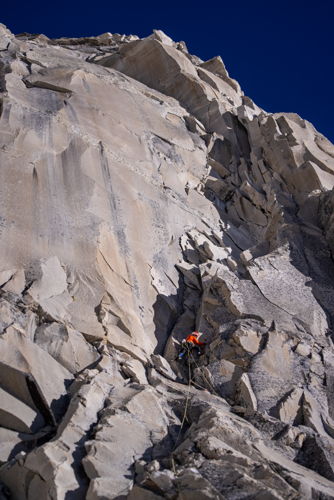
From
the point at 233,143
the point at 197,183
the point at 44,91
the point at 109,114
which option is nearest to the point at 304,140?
the point at 233,143

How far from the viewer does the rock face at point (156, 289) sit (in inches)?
360

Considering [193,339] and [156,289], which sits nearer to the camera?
[193,339]

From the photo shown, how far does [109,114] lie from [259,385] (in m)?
11.2

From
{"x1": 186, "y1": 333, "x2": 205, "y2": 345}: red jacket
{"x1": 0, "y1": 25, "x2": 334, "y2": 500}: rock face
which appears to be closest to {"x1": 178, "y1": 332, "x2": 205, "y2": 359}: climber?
{"x1": 186, "y1": 333, "x2": 205, "y2": 345}: red jacket

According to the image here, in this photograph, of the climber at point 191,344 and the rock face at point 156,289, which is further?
the climber at point 191,344

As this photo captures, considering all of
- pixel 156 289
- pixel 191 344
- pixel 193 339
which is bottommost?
pixel 191 344

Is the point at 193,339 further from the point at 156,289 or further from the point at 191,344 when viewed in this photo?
the point at 156,289

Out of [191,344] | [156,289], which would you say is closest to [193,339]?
[191,344]

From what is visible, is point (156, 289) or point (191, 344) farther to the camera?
point (156, 289)

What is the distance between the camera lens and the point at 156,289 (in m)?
15.6

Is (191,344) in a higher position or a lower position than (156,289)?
lower

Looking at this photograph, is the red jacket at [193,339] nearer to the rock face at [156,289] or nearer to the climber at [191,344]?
the climber at [191,344]

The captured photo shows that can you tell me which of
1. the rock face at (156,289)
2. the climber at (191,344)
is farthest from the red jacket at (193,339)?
the rock face at (156,289)

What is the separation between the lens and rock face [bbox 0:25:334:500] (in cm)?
916
